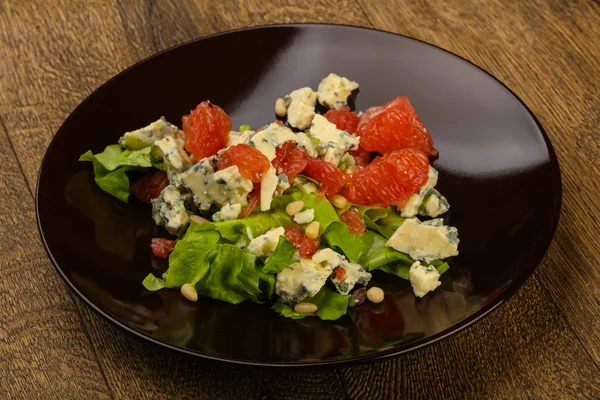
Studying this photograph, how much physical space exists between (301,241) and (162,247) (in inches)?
20.4

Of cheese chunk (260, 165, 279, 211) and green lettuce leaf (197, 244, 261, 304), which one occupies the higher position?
cheese chunk (260, 165, 279, 211)

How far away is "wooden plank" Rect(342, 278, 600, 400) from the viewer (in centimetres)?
257

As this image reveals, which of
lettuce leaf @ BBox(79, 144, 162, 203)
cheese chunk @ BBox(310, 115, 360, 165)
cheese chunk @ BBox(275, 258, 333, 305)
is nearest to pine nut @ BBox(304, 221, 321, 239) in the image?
cheese chunk @ BBox(275, 258, 333, 305)

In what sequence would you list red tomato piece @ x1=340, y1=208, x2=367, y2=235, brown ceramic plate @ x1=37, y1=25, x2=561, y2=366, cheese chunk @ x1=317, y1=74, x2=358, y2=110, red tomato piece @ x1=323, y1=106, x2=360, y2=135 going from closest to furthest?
1. brown ceramic plate @ x1=37, y1=25, x2=561, y2=366
2. red tomato piece @ x1=340, y1=208, x2=367, y2=235
3. red tomato piece @ x1=323, y1=106, x2=360, y2=135
4. cheese chunk @ x1=317, y1=74, x2=358, y2=110

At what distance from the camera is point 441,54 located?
3.26m

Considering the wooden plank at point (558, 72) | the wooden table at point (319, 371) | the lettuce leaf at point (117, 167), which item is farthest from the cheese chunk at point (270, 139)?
the wooden plank at point (558, 72)

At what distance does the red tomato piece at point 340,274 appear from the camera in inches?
101

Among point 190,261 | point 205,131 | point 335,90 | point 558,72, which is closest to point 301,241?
point 190,261

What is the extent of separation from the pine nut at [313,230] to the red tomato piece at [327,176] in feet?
0.61

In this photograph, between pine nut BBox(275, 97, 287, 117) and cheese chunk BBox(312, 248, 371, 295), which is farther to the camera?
pine nut BBox(275, 97, 287, 117)

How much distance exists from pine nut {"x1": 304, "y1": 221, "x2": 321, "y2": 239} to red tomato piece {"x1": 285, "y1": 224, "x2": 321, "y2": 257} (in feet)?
0.05

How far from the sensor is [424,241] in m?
2.64

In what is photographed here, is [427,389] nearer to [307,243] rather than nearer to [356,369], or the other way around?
[356,369]

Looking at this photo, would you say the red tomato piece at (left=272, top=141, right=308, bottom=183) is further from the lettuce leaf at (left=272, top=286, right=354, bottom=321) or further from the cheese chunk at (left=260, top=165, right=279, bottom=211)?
the lettuce leaf at (left=272, top=286, right=354, bottom=321)
